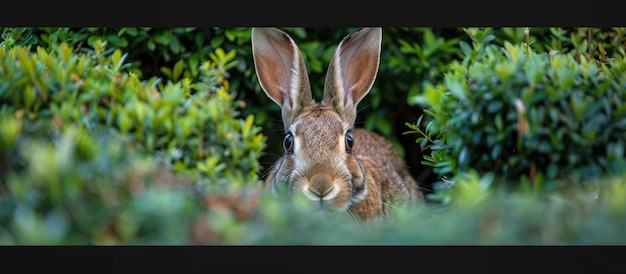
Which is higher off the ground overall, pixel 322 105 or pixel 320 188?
pixel 322 105

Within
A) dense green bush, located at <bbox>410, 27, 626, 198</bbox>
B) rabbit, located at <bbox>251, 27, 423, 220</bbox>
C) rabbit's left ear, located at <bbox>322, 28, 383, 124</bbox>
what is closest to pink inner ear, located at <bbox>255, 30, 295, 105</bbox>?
rabbit, located at <bbox>251, 27, 423, 220</bbox>

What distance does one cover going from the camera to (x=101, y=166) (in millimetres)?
3512

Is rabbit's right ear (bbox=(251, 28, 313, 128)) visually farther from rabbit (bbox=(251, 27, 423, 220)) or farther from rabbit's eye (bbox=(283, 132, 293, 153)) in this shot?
rabbit's eye (bbox=(283, 132, 293, 153))

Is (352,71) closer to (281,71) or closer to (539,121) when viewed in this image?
(281,71)

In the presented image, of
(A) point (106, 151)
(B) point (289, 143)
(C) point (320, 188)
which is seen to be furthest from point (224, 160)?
(A) point (106, 151)

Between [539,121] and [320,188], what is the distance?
1.40m

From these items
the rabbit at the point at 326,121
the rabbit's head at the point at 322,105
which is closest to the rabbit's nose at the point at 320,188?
the rabbit at the point at 326,121

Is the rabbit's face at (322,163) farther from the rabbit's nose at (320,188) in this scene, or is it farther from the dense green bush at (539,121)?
the dense green bush at (539,121)

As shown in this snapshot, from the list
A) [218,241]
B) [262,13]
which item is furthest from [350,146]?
[218,241]

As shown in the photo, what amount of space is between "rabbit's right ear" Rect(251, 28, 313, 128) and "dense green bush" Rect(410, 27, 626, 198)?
119 centimetres

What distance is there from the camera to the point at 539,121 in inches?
160

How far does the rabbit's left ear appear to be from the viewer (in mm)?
5133
